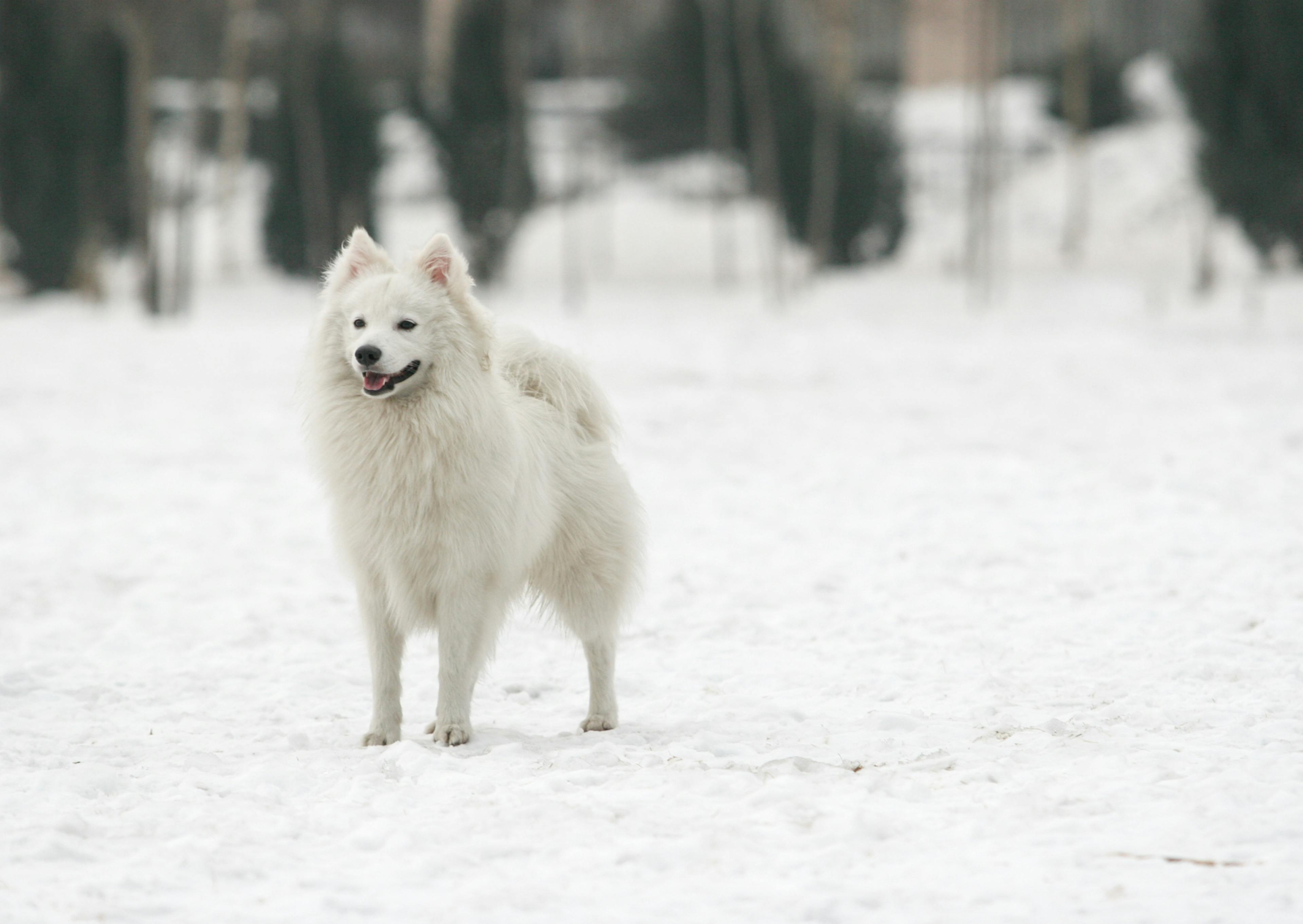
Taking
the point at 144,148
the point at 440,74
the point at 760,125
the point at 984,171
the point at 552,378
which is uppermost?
the point at 440,74

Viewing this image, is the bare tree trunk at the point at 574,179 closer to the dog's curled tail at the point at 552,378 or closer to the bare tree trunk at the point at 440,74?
the bare tree trunk at the point at 440,74

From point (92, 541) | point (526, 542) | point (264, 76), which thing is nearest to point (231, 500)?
point (92, 541)

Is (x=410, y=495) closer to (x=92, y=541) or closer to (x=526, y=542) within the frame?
(x=526, y=542)

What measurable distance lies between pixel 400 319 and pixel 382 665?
1.43 metres

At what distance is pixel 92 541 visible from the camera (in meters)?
9.44

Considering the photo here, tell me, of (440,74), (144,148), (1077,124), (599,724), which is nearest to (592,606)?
(599,724)

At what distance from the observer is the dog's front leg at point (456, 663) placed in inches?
216

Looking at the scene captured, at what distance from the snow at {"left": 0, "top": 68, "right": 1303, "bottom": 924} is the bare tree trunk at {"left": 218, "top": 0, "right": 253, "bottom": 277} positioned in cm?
1888

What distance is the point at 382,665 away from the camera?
5.59 meters

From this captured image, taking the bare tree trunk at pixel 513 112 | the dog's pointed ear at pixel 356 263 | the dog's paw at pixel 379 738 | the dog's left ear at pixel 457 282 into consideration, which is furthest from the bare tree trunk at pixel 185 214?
the dog's paw at pixel 379 738

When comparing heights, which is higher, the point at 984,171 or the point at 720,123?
the point at 720,123

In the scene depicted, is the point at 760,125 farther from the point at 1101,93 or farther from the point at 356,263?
the point at 356,263

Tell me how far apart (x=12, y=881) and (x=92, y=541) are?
19.2 feet

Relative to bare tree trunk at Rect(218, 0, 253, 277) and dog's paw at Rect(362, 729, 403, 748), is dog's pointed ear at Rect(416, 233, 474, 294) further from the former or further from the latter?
bare tree trunk at Rect(218, 0, 253, 277)
